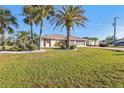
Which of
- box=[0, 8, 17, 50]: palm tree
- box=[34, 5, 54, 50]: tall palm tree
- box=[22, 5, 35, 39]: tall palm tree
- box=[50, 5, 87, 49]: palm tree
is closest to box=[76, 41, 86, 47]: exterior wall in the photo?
box=[50, 5, 87, 49]: palm tree

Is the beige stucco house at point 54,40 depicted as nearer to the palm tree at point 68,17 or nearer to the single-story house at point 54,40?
the single-story house at point 54,40

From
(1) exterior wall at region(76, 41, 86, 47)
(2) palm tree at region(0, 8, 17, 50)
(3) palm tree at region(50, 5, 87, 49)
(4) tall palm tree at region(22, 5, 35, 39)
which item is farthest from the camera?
(1) exterior wall at region(76, 41, 86, 47)

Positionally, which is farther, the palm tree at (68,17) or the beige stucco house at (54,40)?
the beige stucco house at (54,40)

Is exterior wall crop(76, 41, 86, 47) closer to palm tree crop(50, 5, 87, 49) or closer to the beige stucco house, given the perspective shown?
the beige stucco house

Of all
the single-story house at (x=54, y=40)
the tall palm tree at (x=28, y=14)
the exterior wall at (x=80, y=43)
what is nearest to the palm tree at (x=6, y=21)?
the tall palm tree at (x=28, y=14)

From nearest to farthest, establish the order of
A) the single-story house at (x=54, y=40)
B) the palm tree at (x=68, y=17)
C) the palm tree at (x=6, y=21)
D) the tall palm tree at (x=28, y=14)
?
the palm tree at (x=6, y=21) → the tall palm tree at (x=28, y=14) → the palm tree at (x=68, y=17) → the single-story house at (x=54, y=40)

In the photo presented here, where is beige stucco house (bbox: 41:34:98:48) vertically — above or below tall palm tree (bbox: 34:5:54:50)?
below

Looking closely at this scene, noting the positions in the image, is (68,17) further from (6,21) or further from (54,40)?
(54,40)

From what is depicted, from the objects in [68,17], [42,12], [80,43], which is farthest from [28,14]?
[80,43]

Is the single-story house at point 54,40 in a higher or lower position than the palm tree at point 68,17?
lower

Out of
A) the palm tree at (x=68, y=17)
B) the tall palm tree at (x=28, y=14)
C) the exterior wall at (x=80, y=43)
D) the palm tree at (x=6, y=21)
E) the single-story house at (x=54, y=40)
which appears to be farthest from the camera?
the exterior wall at (x=80, y=43)

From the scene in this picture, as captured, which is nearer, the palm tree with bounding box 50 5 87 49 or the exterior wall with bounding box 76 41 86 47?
the palm tree with bounding box 50 5 87 49

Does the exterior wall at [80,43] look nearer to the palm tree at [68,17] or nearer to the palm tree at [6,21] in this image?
the palm tree at [68,17]
